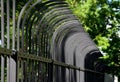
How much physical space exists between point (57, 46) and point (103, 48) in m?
15.5

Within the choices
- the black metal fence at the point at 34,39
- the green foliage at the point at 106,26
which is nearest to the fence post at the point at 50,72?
the black metal fence at the point at 34,39

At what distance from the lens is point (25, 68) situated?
5.10 m

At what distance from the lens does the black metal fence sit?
4.44 metres

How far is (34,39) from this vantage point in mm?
5793

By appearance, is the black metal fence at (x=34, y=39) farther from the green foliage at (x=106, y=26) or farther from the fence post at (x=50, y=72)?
the green foliage at (x=106, y=26)

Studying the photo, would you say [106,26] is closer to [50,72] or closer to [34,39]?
[50,72]

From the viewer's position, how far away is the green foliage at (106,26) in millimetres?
23125

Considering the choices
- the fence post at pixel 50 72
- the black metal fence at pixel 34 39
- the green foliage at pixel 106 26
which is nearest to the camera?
the black metal fence at pixel 34 39

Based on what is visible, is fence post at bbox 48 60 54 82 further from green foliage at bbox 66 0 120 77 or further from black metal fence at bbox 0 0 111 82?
green foliage at bbox 66 0 120 77

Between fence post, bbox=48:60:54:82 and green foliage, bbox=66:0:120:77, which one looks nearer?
fence post, bbox=48:60:54:82

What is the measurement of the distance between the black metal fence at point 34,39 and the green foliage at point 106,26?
46.3ft

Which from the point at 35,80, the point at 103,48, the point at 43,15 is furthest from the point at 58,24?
the point at 103,48

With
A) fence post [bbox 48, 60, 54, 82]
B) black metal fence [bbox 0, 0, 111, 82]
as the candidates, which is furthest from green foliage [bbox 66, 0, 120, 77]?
fence post [bbox 48, 60, 54, 82]

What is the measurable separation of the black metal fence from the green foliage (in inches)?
556
